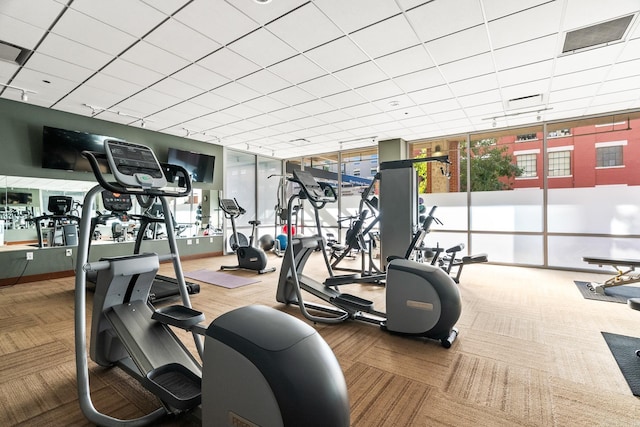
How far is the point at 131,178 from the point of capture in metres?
1.61

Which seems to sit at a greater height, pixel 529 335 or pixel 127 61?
pixel 127 61

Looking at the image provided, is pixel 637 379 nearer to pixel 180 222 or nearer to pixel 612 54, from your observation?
pixel 612 54

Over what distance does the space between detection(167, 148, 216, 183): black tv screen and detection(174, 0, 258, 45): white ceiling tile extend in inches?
174

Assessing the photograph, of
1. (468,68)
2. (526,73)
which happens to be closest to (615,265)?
(526,73)

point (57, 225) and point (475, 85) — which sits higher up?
point (475, 85)

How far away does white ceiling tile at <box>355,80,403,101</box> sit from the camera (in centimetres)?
430

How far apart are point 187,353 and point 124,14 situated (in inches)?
119

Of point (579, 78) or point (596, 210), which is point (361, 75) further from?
point (596, 210)

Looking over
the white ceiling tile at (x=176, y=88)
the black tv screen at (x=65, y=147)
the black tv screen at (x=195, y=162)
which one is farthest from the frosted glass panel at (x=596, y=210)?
the black tv screen at (x=65, y=147)

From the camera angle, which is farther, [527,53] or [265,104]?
[265,104]

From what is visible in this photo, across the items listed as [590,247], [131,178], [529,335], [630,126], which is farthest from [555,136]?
[131,178]

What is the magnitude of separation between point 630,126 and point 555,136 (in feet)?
3.56

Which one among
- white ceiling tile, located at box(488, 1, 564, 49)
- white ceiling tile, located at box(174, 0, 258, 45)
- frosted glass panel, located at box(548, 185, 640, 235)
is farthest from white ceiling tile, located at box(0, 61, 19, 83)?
frosted glass panel, located at box(548, 185, 640, 235)

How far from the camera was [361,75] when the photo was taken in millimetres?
4016
